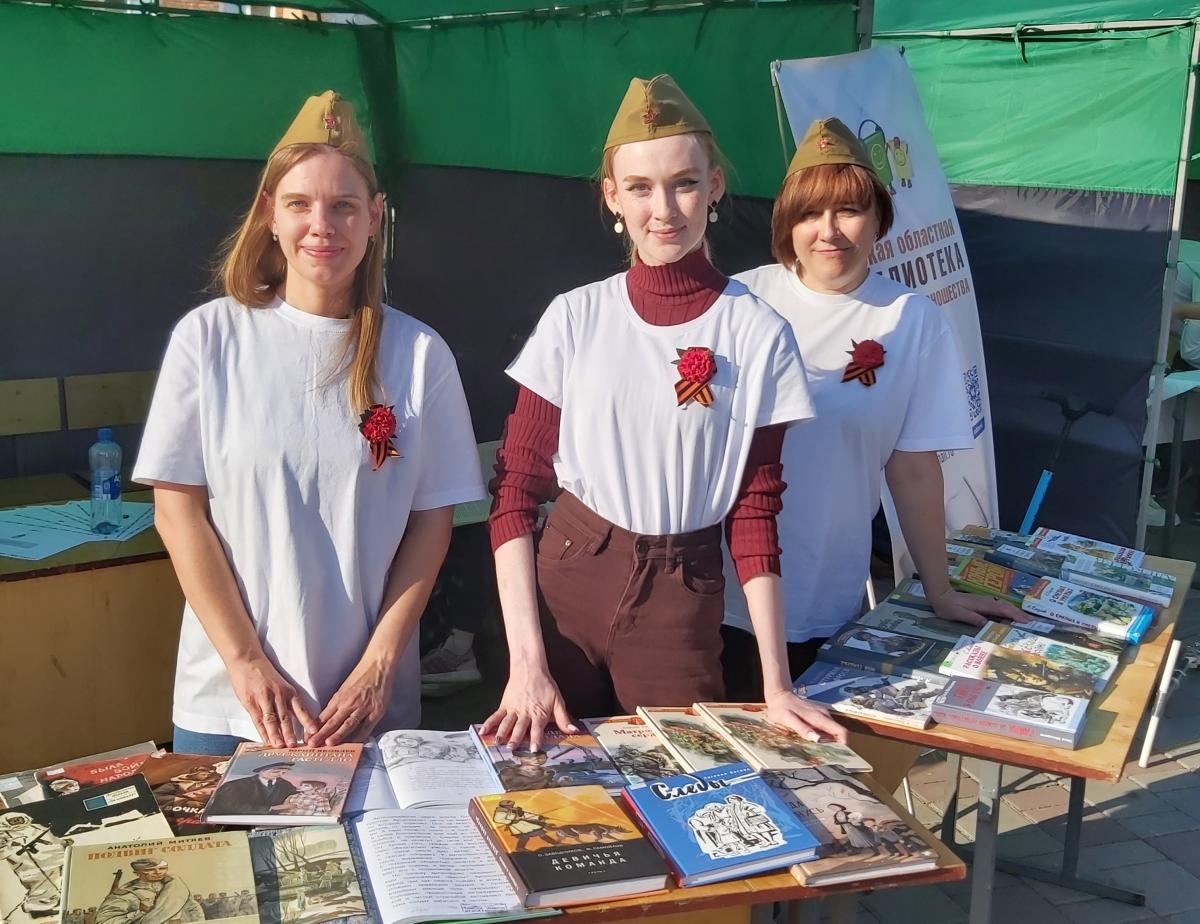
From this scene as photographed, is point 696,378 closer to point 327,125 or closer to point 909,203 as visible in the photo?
point 327,125

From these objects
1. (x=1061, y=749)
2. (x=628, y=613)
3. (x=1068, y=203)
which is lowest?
(x=1061, y=749)

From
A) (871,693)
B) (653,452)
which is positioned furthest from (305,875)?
(871,693)

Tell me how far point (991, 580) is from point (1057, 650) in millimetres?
346

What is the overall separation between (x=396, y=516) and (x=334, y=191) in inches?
22.1

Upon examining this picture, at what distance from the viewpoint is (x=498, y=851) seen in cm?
142

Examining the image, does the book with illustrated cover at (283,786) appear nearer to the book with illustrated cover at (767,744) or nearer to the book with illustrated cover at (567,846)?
the book with illustrated cover at (567,846)

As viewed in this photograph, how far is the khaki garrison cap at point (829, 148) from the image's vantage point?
2281 millimetres

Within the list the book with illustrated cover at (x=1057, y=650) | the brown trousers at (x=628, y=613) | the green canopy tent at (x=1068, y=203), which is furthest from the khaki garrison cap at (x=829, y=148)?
the green canopy tent at (x=1068, y=203)

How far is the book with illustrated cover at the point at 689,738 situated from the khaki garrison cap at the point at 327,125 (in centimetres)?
109

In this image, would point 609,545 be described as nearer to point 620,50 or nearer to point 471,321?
point 471,321

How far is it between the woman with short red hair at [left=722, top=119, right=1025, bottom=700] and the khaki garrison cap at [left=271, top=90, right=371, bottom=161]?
969 mm

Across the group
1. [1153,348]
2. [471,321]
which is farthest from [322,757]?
[1153,348]

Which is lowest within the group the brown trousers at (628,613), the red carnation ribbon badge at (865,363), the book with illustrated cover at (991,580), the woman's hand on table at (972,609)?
the woman's hand on table at (972,609)

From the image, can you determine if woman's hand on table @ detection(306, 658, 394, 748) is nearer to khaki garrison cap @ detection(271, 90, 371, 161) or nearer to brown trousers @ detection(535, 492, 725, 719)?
brown trousers @ detection(535, 492, 725, 719)
